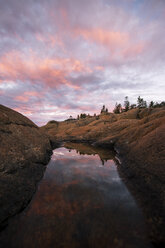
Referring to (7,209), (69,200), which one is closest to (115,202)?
(69,200)

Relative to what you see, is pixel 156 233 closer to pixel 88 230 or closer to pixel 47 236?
pixel 88 230

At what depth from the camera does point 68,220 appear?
18.0 feet

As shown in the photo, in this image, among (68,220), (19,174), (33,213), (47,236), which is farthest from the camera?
(19,174)

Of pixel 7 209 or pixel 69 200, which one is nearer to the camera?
pixel 7 209

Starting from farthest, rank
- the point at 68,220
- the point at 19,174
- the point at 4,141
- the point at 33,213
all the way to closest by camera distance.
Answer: the point at 4,141
the point at 19,174
the point at 33,213
the point at 68,220

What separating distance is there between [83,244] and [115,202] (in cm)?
346

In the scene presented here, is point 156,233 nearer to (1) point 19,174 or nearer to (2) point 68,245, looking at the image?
(2) point 68,245

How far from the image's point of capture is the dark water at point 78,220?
14.6 feet

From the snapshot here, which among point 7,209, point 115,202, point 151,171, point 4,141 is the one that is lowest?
point 115,202

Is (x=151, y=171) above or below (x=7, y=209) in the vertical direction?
above

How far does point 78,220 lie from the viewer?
18.0 feet

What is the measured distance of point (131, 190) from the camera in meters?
8.23

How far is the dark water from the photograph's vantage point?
14.6ft

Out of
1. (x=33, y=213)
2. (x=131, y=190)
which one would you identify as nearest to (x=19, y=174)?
(x=33, y=213)
